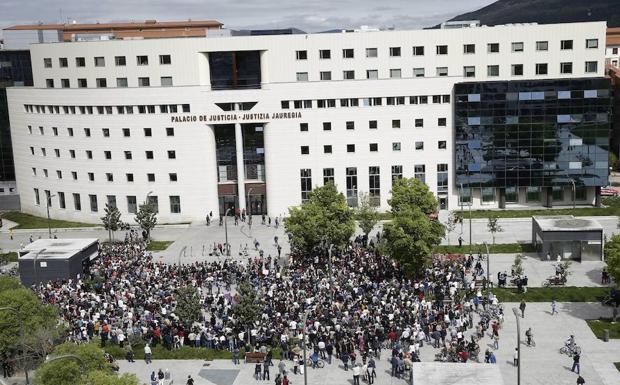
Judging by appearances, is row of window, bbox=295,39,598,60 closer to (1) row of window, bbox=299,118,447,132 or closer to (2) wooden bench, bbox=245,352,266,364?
(1) row of window, bbox=299,118,447,132

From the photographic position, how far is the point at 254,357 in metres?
42.1

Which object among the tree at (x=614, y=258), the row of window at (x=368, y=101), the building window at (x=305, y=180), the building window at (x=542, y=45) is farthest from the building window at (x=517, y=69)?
the tree at (x=614, y=258)

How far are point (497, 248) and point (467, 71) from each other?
82.2 feet

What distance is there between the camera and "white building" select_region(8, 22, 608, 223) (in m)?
80.5

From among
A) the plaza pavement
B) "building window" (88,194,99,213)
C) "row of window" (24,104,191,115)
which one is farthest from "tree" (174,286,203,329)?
"building window" (88,194,99,213)

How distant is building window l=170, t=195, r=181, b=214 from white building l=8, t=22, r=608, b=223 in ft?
0.44

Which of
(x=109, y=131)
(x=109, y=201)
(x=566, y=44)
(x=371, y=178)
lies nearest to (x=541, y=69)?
(x=566, y=44)

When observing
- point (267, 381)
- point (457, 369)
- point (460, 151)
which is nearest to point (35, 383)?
point (267, 381)

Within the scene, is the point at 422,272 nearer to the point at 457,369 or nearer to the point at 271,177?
the point at 457,369

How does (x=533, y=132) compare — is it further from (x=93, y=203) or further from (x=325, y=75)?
(x=93, y=203)

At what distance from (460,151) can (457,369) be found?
4755 cm

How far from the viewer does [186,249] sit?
70938 millimetres

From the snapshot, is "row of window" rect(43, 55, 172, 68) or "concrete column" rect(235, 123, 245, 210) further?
"concrete column" rect(235, 123, 245, 210)

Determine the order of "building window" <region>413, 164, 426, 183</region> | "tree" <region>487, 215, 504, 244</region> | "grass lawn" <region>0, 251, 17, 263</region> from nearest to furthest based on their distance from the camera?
"grass lawn" <region>0, 251, 17, 263</region> → "tree" <region>487, 215, 504, 244</region> → "building window" <region>413, 164, 426, 183</region>
